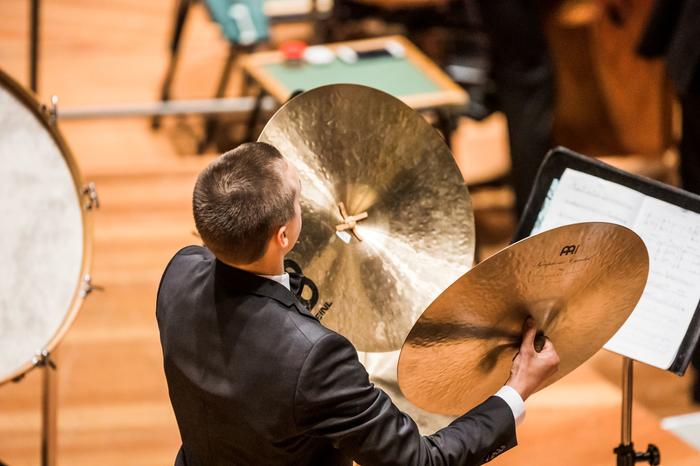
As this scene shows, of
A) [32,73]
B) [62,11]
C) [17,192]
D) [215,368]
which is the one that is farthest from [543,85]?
[62,11]

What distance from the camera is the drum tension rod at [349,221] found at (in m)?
1.89

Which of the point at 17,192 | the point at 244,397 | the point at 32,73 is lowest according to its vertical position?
the point at 244,397

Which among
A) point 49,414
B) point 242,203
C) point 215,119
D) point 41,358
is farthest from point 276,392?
point 215,119

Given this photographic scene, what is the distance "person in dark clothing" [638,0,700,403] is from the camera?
3049 mm

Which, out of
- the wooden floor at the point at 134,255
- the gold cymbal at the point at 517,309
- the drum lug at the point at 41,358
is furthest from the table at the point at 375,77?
the gold cymbal at the point at 517,309

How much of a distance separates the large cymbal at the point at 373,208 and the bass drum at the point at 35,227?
0.63 meters

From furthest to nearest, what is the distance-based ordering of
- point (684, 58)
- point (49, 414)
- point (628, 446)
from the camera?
point (684, 58) < point (49, 414) < point (628, 446)

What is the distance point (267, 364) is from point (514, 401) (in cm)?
44

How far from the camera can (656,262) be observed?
2.00m

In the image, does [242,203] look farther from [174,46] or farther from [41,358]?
[174,46]

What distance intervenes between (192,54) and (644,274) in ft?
13.2

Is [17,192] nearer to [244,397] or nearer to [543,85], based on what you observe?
[244,397]

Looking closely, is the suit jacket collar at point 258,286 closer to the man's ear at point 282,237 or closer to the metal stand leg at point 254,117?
the man's ear at point 282,237

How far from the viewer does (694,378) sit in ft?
10.5
